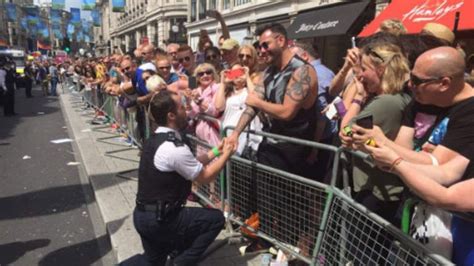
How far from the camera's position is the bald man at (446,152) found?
1667mm

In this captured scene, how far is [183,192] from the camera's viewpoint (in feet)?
9.68

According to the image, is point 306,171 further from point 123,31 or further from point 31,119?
point 123,31

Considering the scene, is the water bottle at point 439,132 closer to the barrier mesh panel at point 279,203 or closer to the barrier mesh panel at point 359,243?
the barrier mesh panel at point 359,243

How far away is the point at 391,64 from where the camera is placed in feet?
8.17

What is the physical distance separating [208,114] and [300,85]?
1575 mm

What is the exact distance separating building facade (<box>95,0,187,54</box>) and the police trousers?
58.4ft

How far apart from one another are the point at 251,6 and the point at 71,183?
1598cm

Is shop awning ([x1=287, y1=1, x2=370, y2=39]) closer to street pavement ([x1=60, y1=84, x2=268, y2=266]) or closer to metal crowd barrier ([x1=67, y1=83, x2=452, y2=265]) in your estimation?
street pavement ([x1=60, y1=84, x2=268, y2=266])

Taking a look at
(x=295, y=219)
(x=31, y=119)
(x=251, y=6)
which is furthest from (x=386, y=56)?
A: (x=251, y=6)

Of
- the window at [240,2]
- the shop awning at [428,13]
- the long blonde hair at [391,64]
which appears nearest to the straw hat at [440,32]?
the long blonde hair at [391,64]

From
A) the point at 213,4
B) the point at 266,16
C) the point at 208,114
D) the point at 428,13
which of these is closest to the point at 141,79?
the point at 208,114

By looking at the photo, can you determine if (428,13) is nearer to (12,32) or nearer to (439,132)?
(439,132)

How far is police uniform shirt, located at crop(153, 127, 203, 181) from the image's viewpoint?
2.73m

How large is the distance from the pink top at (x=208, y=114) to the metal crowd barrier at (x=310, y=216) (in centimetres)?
10
